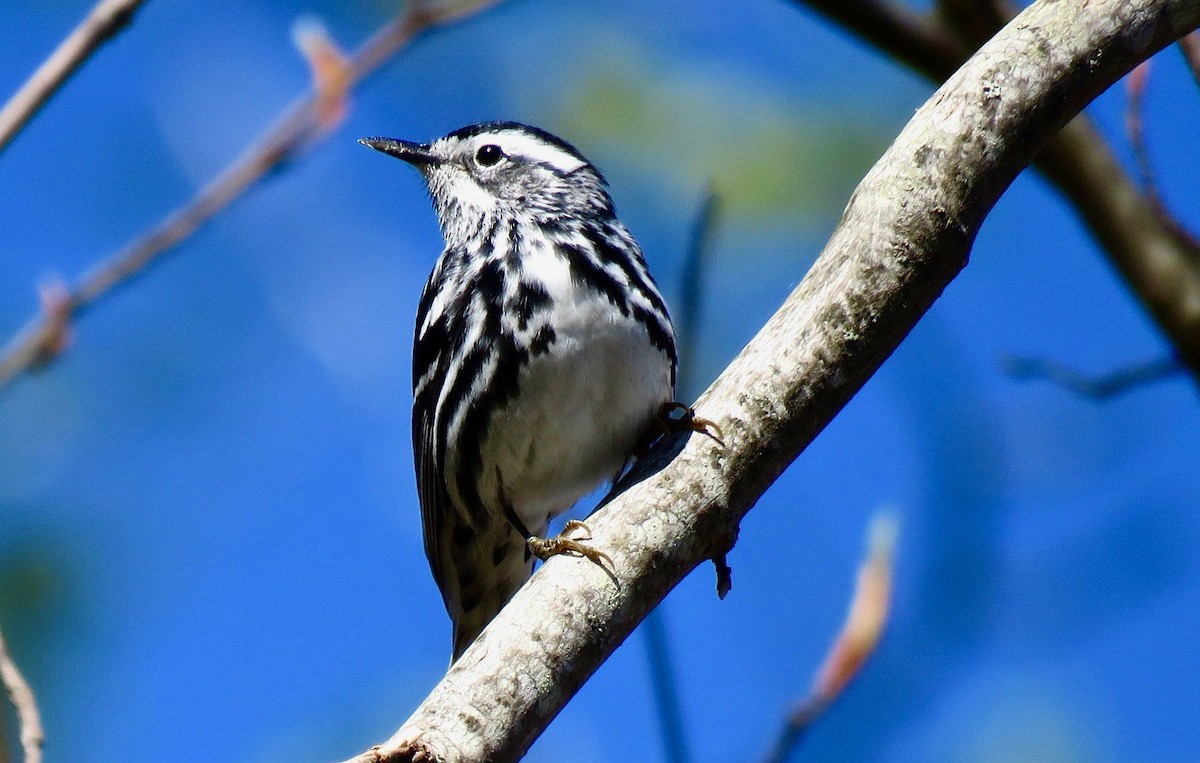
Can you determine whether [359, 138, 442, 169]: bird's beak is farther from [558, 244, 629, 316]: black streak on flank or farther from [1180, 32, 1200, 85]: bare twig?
[1180, 32, 1200, 85]: bare twig

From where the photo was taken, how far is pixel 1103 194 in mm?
5098

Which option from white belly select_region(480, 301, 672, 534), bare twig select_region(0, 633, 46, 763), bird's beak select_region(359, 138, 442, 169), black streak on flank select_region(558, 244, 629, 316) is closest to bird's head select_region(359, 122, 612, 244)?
bird's beak select_region(359, 138, 442, 169)

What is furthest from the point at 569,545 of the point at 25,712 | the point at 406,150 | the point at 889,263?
the point at 406,150

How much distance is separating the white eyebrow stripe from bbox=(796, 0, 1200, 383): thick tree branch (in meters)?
1.18

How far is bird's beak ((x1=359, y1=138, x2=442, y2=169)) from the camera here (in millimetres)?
5984

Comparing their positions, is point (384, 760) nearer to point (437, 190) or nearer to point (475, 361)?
point (475, 361)

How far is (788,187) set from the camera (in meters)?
7.36

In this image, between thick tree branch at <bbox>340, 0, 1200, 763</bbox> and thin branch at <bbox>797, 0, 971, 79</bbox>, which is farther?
thin branch at <bbox>797, 0, 971, 79</bbox>

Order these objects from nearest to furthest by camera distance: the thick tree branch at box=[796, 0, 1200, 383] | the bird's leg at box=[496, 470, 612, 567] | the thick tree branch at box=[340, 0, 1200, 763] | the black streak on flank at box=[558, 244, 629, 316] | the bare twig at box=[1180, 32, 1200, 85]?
the bird's leg at box=[496, 470, 612, 567] → the thick tree branch at box=[340, 0, 1200, 763] → the bare twig at box=[1180, 32, 1200, 85] → the black streak on flank at box=[558, 244, 629, 316] → the thick tree branch at box=[796, 0, 1200, 383]

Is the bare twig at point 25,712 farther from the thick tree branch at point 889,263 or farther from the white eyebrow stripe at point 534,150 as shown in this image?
the white eyebrow stripe at point 534,150

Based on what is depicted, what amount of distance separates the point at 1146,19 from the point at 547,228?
93.8 inches

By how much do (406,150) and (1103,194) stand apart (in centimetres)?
299

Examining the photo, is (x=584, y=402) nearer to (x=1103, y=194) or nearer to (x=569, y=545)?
(x=569, y=545)

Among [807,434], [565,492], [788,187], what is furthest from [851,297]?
[788,187]
